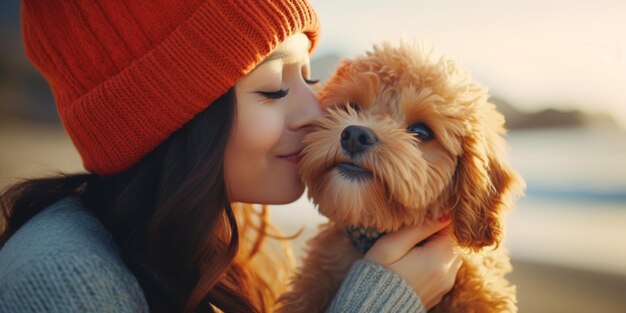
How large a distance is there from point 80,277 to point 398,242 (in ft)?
3.48

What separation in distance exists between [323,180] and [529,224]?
4478mm

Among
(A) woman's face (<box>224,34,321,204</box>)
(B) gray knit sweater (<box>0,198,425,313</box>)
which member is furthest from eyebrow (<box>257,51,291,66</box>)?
(B) gray knit sweater (<box>0,198,425,313</box>)

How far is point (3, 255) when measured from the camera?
1671mm

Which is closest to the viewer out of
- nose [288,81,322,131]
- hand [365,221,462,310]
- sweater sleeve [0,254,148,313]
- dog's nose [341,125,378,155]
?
sweater sleeve [0,254,148,313]

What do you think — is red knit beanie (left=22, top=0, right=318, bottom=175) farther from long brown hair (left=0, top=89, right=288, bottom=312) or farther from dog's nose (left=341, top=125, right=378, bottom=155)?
dog's nose (left=341, top=125, right=378, bottom=155)

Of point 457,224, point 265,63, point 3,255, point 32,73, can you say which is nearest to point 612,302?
point 457,224

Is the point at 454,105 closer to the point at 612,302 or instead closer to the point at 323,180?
the point at 323,180

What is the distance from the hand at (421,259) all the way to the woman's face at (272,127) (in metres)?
0.42

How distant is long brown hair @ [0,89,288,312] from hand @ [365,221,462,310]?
563 mm

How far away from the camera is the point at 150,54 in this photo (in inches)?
73.3

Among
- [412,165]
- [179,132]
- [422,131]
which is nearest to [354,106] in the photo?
[422,131]

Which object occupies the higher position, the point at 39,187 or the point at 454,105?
the point at 454,105

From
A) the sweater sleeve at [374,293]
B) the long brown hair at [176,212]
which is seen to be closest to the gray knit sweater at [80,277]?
the sweater sleeve at [374,293]

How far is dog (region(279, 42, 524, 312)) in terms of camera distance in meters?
1.79
